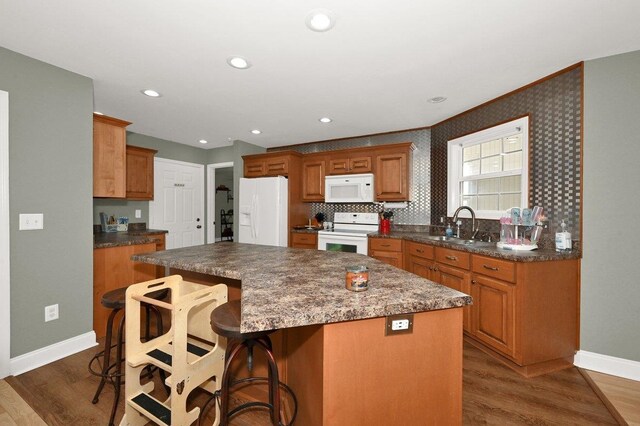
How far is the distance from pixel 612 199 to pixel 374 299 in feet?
7.42

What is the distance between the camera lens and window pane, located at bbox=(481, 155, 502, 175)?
3.07 metres

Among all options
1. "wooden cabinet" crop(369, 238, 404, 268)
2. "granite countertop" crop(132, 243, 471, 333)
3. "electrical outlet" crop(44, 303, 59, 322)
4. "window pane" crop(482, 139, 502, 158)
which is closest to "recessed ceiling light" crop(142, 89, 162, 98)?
"granite countertop" crop(132, 243, 471, 333)

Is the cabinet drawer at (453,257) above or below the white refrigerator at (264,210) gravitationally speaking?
below

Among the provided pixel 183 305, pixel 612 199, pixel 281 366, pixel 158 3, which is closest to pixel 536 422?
pixel 281 366

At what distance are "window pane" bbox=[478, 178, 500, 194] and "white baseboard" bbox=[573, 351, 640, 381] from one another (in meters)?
1.66

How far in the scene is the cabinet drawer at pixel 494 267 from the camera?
212 cm

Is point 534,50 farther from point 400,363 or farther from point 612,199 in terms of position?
point 400,363

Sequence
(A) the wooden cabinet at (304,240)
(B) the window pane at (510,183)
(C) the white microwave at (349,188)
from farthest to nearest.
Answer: (A) the wooden cabinet at (304,240)
(C) the white microwave at (349,188)
(B) the window pane at (510,183)

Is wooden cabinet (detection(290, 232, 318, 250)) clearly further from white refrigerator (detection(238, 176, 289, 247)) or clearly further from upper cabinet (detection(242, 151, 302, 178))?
upper cabinet (detection(242, 151, 302, 178))

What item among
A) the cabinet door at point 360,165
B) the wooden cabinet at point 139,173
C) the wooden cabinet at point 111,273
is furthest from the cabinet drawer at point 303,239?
the wooden cabinet at point 139,173

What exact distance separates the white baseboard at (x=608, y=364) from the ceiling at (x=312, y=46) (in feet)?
7.51

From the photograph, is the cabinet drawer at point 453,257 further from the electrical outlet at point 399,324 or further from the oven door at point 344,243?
the electrical outlet at point 399,324

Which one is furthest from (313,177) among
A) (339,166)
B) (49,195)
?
(49,195)

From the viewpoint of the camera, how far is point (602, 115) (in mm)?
2148
